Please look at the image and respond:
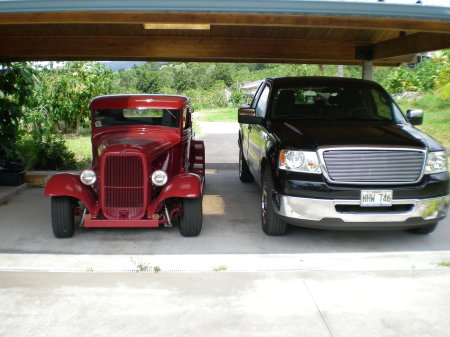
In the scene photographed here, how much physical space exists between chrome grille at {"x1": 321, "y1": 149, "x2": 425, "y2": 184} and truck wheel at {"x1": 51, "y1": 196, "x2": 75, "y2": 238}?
2.93 meters

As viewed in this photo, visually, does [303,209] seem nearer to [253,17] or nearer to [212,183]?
[253,17]

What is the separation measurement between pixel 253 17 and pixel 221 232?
101 inches

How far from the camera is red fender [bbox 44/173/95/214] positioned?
5266mm

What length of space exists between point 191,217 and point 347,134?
6.58 ft

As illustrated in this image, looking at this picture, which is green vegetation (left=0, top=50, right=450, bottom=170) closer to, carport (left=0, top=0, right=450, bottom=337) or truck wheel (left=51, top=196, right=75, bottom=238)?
carport (left=0, top=0, right=450, bottom=337)

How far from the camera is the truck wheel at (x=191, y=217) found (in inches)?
212

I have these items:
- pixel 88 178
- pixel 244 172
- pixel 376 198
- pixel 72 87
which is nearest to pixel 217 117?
pixel 72 87

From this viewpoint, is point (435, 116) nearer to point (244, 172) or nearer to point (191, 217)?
point (244, 172)

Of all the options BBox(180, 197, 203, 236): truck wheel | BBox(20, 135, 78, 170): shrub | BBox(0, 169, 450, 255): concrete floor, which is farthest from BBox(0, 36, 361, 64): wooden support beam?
BBox(180, 197, 203, 236): truck wheel

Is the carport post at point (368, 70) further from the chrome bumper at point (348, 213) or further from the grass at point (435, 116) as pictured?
the grass at point (435, 116)

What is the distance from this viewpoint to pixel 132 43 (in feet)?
28.9

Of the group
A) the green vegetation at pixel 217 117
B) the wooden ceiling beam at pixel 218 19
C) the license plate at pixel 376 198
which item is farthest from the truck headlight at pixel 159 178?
the green vegetation at pixel 217 117

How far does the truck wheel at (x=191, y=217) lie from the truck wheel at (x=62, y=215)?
50.8 inches

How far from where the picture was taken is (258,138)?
21.4 ft
